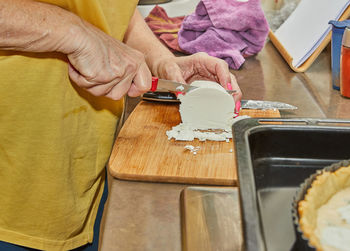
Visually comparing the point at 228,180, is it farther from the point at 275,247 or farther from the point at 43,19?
the point at 43,19

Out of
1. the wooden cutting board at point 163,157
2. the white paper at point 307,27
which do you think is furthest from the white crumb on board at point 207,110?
the white paper at point 307,27

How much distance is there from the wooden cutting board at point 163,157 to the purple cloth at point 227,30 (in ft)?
1.84

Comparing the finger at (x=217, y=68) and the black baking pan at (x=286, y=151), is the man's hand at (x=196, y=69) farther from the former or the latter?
the black baking pan at (x=286, y=151)

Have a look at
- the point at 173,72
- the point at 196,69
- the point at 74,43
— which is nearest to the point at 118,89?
the point at 74,43

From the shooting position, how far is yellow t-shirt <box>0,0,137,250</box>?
0.91 metres

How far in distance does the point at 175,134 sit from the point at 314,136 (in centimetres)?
43

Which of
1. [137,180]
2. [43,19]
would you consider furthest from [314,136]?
[43,19]

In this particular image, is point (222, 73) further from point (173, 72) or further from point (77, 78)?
point (77, 78)

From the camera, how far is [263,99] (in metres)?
1.35

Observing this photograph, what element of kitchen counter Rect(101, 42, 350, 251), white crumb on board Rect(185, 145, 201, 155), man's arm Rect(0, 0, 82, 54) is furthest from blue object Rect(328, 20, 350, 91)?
man's arm Rect(0, 0, 82, 54)

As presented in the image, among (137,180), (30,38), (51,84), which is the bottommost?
(137,180)

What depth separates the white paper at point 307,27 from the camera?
154 centimetres

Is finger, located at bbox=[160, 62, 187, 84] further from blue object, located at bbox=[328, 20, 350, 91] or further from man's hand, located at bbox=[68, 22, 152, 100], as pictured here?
blue object, located at bbox=[328, 20, 350, 91]

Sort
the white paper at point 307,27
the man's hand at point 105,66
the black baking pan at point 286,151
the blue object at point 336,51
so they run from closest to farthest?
the black baking pan at point 286,151 → the man's hand at point 105,66 → the blue object at point 336,51 → the white paper at point 307,27
